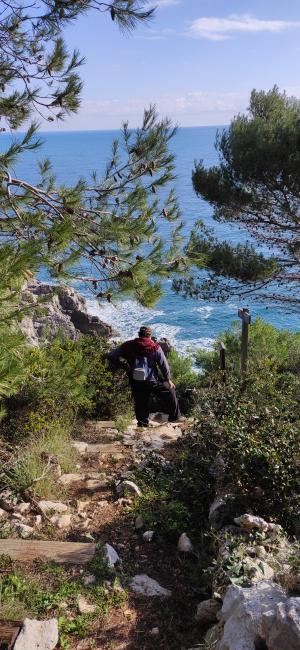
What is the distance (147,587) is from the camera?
3.88 m

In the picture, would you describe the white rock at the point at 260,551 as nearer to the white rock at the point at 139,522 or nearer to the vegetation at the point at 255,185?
the white rock at the point at 139,522

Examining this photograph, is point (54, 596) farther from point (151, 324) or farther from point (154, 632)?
point (151, 324)

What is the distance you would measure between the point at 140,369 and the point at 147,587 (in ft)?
11.0

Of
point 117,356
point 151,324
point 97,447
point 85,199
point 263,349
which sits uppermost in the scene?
point 85,199

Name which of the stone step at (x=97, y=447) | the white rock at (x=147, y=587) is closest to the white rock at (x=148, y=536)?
the white rock at (x=147, y=587)

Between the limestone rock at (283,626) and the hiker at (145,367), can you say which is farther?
the hiker at (145,367)

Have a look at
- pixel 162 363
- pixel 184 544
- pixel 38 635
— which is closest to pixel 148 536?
pixel 184 544

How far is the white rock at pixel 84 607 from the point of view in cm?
353

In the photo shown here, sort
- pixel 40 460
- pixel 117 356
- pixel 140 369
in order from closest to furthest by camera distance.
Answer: pixel 40 460
pixel 140 369
pixel 117 356

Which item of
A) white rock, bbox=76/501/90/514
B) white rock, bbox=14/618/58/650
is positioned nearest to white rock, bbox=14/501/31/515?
white rock, bbox=76/501/90/514

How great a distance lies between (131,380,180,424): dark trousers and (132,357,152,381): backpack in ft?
0.62

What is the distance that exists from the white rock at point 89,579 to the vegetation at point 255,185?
792 centimetres

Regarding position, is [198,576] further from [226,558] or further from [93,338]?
[93,338]

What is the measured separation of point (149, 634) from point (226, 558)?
70 cm
